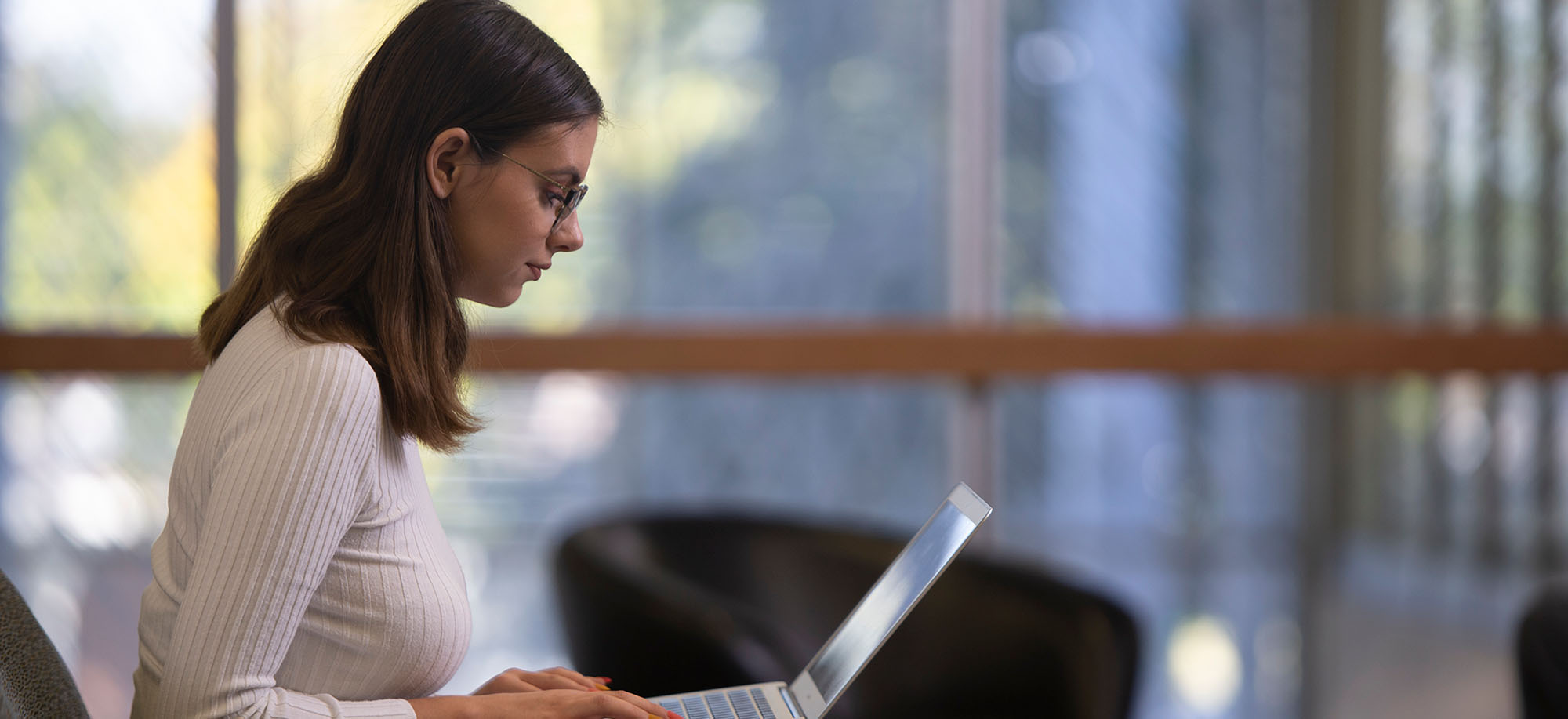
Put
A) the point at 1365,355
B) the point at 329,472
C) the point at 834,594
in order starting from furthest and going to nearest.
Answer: the point at 1365,355
the point at 834,594
the point at 329,472

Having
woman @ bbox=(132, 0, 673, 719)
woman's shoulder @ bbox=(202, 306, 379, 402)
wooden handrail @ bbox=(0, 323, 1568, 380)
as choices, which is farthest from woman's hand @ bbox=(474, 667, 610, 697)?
wooden handrail @ bbox=(0, 323, 1568, 380)

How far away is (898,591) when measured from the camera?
0.83 m

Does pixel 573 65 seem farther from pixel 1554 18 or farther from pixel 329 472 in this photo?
pixel 1554 18

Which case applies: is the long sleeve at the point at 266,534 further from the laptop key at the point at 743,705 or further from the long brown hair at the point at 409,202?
the laptop key at the point at 743,705

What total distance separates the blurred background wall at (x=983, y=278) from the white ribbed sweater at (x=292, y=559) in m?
1.17

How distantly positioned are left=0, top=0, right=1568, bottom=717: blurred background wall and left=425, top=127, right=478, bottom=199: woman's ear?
1173 millimetres

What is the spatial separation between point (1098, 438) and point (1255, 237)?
517 millimetres

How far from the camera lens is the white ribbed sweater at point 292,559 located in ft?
2.16

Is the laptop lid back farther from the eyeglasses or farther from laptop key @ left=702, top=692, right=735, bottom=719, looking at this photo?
the eyeglasses

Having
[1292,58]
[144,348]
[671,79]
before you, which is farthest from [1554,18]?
[144,348]

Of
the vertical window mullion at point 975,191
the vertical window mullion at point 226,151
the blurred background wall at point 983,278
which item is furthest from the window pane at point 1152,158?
the vertical window mullion at point 226,151

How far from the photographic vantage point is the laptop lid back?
2.62ft

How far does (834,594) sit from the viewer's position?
172cm

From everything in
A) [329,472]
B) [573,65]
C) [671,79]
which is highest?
[671,79]
